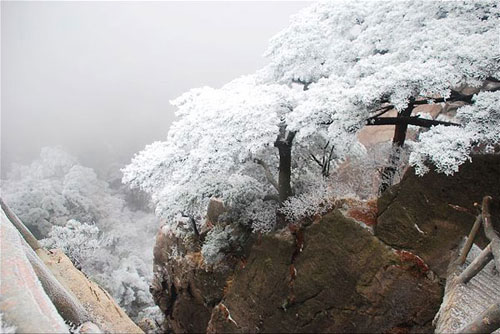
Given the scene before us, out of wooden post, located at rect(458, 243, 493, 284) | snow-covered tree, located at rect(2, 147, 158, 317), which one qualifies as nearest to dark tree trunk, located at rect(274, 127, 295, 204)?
wooden post, located at rect(458, 243, 493, 284)

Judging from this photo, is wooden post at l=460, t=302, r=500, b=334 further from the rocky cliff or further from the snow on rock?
the snow on rock

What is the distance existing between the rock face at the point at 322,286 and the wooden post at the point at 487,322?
441cm

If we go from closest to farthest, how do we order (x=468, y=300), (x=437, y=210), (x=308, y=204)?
(x=468, y=300) → (x=437, y=210) → (x=308, y=204)

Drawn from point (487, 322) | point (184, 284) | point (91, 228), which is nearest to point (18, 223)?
point (487, 322)

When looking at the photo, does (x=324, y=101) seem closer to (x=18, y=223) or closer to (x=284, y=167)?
(x=284, y=167)

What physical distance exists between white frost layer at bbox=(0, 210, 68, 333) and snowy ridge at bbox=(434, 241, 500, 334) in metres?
5.55

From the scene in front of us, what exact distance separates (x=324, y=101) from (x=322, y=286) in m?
5.54

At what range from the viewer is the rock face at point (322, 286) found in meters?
8.08

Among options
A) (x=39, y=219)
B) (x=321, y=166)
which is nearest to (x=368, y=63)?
(x=321, y=166)

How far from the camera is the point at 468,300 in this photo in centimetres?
533

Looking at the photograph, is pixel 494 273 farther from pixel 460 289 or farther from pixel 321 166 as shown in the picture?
pixel 321 166

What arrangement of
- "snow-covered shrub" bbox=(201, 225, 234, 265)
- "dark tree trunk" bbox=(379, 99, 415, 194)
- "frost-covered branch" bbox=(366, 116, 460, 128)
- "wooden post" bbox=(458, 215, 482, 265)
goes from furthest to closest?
"snow-covered shrub" bbox=(201, 225, 234, 265), "dark tree trunk" bbox=(379, 99, 415, 194), "frost-covered branch" bbox=(366, 116, 460, 128), "wooden post" bbox=(458, 215, 482, 265)

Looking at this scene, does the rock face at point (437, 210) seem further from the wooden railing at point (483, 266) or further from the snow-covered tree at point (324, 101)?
the wooden railing at point (483, 266)

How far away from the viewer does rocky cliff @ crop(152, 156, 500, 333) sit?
7785 mm
